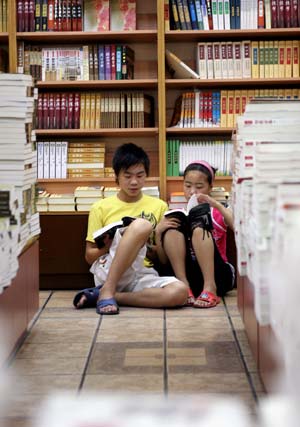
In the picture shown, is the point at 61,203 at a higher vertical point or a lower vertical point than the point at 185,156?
lower

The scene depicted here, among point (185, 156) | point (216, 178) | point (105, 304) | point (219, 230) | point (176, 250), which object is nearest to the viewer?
point (105, 304)

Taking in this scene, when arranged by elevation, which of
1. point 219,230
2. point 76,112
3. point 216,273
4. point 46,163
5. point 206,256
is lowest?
point 216,273

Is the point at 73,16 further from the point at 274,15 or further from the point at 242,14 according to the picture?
the point at 274,15

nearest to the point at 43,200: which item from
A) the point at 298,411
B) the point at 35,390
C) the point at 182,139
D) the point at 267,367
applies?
the point at 182,139

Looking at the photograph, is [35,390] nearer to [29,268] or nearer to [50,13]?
[29,268]

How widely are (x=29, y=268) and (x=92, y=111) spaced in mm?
1852

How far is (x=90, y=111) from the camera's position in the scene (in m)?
5.46

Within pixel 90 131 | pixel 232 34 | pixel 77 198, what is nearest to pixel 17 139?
pixel 77 198

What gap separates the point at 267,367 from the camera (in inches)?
111

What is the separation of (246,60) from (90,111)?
1058mm

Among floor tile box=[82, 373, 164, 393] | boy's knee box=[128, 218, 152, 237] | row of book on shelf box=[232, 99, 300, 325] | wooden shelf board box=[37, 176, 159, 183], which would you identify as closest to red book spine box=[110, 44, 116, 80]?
wooden shelf board box=[37, 176, 159, 183]

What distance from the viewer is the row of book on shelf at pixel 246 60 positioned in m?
5.38

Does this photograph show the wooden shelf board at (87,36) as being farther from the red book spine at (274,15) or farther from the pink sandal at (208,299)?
the pink sandal at (208,299)

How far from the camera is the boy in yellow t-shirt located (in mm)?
4445
